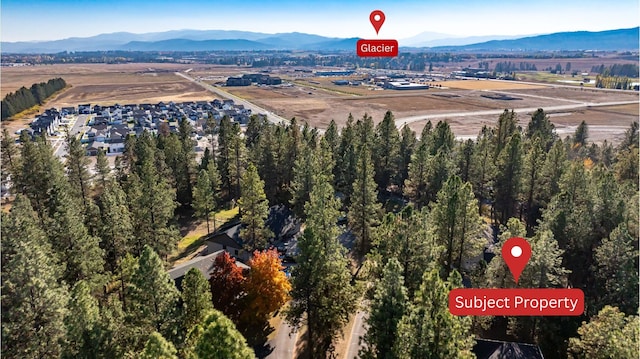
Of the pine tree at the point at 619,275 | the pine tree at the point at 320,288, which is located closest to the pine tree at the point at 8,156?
the pine tree at the point at 320,288

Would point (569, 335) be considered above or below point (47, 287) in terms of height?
below

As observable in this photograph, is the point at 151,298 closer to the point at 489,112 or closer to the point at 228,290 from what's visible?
the point at 228,290

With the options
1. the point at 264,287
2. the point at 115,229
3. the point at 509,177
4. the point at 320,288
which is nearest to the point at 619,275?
the point at 320,288

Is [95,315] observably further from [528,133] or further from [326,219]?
[528,133]

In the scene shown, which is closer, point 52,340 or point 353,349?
point 52,340

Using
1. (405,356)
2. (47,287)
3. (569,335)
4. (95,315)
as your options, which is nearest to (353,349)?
(405,356)
